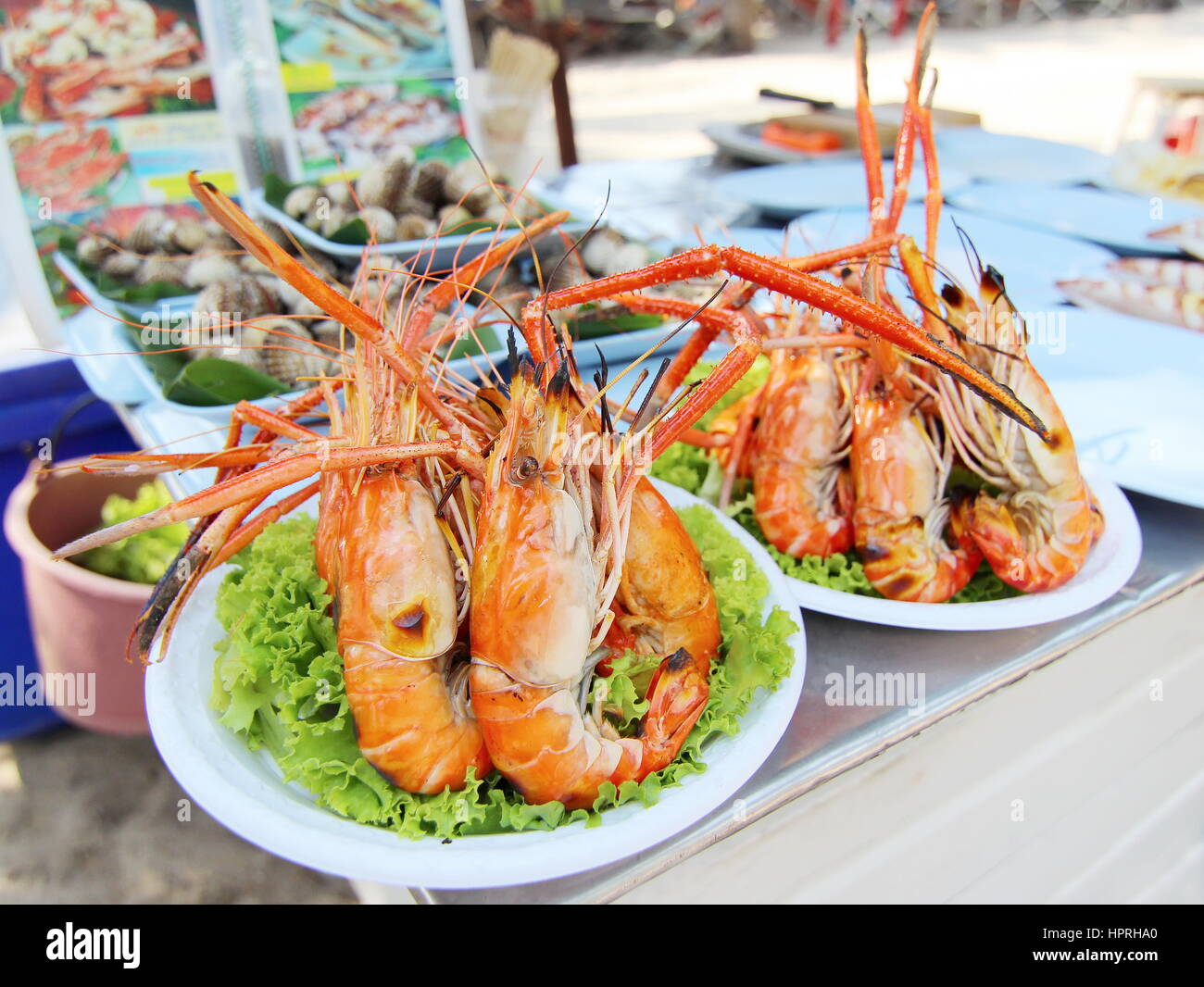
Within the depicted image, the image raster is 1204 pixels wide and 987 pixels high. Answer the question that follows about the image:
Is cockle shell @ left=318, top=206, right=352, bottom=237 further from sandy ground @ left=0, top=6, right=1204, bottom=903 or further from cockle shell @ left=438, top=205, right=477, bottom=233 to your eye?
sandy ground @ left=0, top=6, right=1204, bottom=903

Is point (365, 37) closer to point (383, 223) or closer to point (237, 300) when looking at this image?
point (383, 223)

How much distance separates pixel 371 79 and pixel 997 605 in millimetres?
2947

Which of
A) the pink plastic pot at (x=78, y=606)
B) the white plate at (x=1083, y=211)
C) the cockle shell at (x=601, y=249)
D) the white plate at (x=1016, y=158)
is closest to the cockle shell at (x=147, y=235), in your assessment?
the pink plastic pot at (x=78, y=606)

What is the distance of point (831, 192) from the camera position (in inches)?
127

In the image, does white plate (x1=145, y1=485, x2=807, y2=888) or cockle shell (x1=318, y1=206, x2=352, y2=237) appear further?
cockle shell (x1=318, y1=206, x2=352, y2=237)

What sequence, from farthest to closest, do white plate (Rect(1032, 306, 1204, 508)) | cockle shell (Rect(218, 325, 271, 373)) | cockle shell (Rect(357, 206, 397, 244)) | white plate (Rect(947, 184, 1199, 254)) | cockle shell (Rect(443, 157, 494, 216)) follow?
white plate (Rect(947, 184, 1199, 254)) < cockle shell (Rect(443, 157, 494, 216)) < cockle shell (Rect(357, 206, 397, 244)) < cockle shell (Rect(218, 325, 271, 373)) < white plate (Rect(1032, 306, 1204, 508))

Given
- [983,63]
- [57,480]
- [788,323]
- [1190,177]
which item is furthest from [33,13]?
[983,63]

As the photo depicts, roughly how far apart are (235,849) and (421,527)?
81.0 inches

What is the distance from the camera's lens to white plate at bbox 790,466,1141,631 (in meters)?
1.42

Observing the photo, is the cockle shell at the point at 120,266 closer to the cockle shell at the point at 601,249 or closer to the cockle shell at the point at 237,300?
the cockle shell at the point at 237,300

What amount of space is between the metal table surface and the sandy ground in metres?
1.82

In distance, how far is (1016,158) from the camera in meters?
3.96

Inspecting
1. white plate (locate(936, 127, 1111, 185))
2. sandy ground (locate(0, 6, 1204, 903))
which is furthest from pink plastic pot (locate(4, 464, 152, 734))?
white plate (locate(936, 127, 1111, 185))

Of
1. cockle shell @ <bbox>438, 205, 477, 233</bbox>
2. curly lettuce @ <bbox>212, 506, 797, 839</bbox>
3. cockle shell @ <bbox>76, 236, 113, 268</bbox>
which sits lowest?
curly lettuce @ <bbox>212, 506, 797, 839</bbox>
